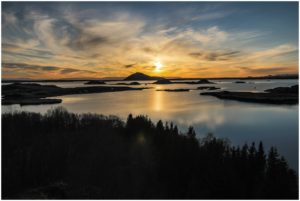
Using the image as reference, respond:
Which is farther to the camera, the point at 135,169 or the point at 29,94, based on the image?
the point at 29,94

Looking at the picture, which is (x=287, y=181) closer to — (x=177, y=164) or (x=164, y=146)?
(x=177, y=164)

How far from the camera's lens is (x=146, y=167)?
1535 centimetres

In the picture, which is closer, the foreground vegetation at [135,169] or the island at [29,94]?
the foreground vegetation at [135,169]

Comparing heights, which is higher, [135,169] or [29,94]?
[29,94]

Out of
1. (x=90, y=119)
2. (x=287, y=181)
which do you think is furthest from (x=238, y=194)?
(x=90, y=119)

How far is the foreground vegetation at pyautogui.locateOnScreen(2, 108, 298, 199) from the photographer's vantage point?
12.8 m

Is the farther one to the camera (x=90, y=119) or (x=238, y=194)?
(x=90, y=119)

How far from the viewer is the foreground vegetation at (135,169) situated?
12.8 m

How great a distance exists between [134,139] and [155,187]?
306 inches

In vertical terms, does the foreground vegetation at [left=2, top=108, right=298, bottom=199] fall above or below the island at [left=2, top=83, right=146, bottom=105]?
below

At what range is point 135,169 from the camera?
49.5 ft

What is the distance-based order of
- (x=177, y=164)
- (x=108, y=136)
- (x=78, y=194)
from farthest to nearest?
1. (x=108, y=136)
2. (x=177, y=164)
3. (x=78, y=194)

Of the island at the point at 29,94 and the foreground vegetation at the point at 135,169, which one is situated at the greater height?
the island at the point at 29,94

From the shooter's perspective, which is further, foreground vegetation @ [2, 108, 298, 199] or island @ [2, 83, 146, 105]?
island @ [2, 83, 146, 105]
